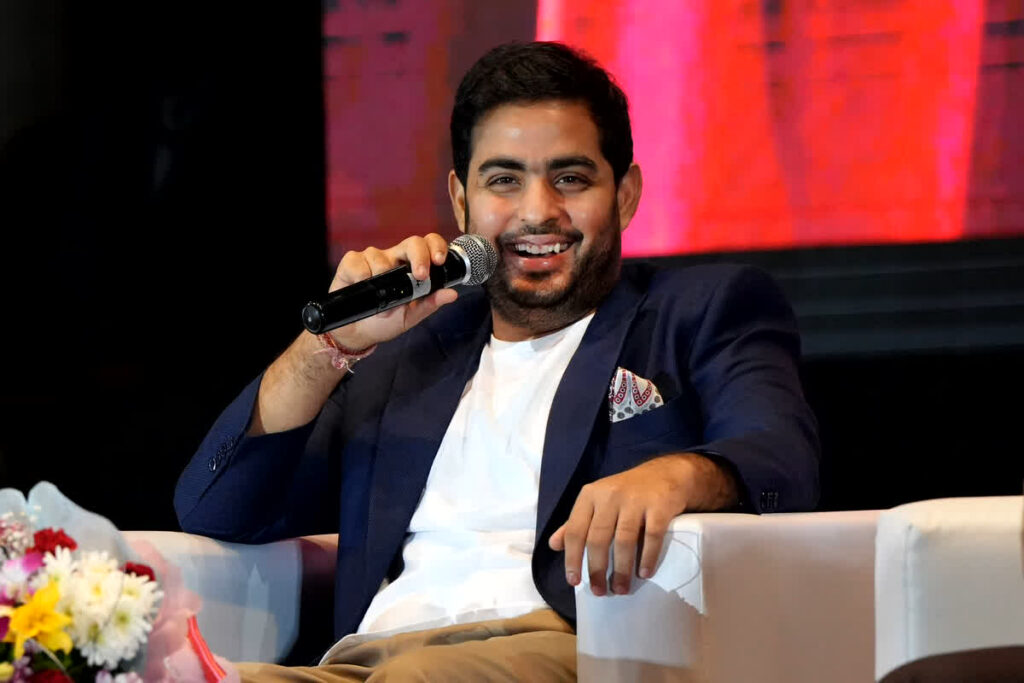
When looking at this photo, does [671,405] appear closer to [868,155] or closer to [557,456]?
[557,456]

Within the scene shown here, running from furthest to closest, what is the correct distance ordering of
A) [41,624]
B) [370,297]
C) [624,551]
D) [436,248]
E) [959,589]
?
[436,248] < [370,297] < [624,551] < [959,589] < [41,624]

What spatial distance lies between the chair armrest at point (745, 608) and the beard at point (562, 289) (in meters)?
0.66

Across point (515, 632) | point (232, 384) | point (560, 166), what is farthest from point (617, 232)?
point (232, 384)

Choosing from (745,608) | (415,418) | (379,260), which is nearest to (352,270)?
(379,260)

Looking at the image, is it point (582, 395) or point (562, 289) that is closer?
point (582, 395)

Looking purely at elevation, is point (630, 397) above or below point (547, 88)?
below

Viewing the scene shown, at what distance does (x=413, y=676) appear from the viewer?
1.46 metres

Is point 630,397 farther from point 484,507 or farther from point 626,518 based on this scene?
point 626,518

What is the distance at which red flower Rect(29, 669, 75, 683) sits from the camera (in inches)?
38.4

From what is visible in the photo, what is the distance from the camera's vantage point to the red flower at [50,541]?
3.44 ft

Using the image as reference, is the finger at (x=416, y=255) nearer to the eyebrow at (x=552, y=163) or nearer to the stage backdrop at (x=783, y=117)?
the eyebrow at (x=552, y=163)

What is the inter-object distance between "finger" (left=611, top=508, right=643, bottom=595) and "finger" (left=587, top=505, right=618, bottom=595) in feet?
0.04

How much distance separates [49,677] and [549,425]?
974 mm

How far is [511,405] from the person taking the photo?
1.96 meters
